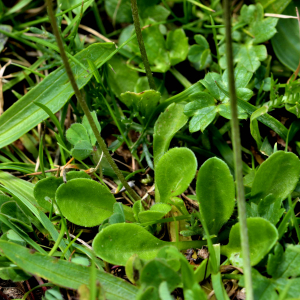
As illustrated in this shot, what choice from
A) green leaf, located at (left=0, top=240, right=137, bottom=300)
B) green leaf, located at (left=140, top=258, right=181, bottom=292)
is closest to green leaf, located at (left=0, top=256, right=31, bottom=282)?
green leaf, located at (left=0, top=240, right=137, bottom=300)

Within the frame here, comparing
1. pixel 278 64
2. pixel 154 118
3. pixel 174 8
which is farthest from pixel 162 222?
pixel 174 8

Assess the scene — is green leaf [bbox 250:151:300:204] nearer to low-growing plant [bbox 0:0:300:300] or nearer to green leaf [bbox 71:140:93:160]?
low-growing plant [bbox 0:0:300:300]

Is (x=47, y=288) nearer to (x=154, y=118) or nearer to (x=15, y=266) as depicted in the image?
(x=15, y=266)

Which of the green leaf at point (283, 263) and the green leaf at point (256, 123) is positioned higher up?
the green leaf at point (256, 123)

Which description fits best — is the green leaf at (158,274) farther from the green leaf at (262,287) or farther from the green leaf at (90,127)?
the green leaf at (90,127)

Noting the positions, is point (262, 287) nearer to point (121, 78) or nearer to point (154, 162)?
point (154, 162)

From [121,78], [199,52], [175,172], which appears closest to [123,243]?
[175,172]

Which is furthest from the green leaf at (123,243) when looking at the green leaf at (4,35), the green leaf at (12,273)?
the green leaf at (4,35)
